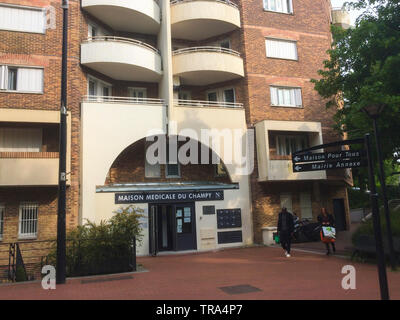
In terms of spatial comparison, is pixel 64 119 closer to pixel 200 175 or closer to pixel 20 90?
pixel 20 90

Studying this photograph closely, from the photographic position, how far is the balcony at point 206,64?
17328mm

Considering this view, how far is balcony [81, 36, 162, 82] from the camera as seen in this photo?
15430mm

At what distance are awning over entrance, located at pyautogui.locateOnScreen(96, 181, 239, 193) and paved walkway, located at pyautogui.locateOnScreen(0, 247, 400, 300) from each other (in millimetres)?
4004

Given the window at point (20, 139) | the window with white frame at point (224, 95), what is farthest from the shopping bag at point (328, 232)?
the window at point (20, 139)

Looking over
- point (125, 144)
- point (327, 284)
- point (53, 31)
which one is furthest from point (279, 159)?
point (53, 31)

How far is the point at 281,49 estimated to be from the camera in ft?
62.5

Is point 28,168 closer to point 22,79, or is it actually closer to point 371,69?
point 22,79

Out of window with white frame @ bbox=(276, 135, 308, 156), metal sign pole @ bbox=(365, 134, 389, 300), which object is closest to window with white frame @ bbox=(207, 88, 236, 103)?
window with white frame @ bbox=(276, 135, 308, 156)

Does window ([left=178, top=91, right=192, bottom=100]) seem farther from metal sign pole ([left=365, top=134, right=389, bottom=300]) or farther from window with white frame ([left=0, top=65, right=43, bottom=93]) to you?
metal sign pole ([left=365, top=134, right=389, bottom=300])

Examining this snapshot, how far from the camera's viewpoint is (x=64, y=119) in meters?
9.74

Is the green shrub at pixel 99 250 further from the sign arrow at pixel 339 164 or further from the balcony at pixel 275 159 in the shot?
the balcony at pixel 275 159

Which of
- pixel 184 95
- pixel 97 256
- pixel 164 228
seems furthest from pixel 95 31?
pixel 97 256

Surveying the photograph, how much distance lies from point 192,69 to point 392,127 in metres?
9.43

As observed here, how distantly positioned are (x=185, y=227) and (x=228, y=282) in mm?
7585
